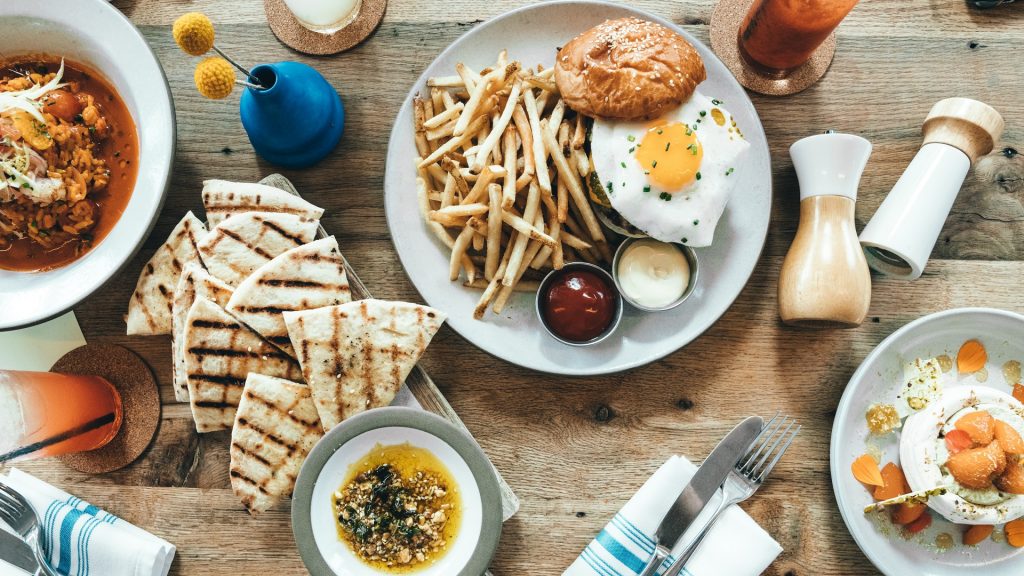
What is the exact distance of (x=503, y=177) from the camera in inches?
111

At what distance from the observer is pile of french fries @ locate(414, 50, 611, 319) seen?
9.25 ft

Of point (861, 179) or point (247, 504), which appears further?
point (861, 179)

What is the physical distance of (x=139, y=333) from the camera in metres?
3.04

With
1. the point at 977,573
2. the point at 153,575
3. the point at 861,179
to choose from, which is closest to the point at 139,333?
the point at 153,575

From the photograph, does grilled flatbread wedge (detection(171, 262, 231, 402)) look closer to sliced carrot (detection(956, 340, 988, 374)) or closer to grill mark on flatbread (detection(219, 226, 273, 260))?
grill mark on flatbread (detection(219, 226, 273, 260))

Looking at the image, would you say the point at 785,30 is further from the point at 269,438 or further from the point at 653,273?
the point at 269,438

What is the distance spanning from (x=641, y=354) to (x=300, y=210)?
63.7 inches

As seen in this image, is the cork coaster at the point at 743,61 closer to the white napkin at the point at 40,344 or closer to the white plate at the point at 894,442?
the white plate at the point at 894,442

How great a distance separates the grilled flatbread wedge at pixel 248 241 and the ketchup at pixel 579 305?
3.60 ft

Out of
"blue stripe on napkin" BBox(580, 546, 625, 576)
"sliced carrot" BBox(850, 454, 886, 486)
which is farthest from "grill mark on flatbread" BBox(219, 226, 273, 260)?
"sliced carrot" BBox(850, 454, 886, 486)

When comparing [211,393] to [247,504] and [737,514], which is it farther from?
[737,514]

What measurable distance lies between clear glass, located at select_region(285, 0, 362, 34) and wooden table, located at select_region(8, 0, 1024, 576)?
14 cm

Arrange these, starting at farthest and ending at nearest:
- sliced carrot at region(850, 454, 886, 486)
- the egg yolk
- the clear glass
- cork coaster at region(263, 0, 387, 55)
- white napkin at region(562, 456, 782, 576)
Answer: cork coaster at region(263, 0, 387, 55), the clear glass, sliced carrot at region(850, 454, 886, 486), white napkin at region(562, 456, 782, 576), the egg yolk

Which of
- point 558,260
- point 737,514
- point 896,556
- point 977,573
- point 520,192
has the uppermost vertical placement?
point 520,192
